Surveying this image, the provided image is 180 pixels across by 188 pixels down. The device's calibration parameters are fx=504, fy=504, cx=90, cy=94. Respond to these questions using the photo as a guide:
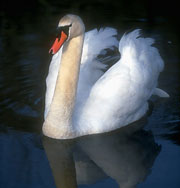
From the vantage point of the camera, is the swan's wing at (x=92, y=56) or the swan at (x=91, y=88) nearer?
the swan at (x=91, y=88)

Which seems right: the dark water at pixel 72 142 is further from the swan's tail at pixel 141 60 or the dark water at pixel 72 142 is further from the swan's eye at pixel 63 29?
the swan's eye at pixel 63 29

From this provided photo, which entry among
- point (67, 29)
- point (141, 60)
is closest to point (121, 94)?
point (141, 60)

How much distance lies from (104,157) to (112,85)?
996mm

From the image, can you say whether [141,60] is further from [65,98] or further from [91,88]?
[65,98]

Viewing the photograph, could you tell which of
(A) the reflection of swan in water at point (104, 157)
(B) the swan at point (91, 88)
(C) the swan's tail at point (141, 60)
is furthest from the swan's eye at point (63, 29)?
(A) the reflection of swan in water at point (104, 157)

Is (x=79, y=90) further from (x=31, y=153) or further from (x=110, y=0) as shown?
(x=110, y=0)

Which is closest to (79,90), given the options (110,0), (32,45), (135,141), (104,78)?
(104,78)

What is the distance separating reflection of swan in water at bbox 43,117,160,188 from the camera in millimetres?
5543

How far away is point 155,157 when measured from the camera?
596 centimetres

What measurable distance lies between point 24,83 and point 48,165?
257 centimetres

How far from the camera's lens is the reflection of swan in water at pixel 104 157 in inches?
218

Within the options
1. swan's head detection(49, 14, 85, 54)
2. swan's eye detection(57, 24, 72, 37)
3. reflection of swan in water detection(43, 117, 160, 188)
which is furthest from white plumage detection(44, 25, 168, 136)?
swan's eye detection(57, 24, 72, 37)

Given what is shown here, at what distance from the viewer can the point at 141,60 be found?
7004mm

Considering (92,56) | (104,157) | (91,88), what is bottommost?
(104,157)
